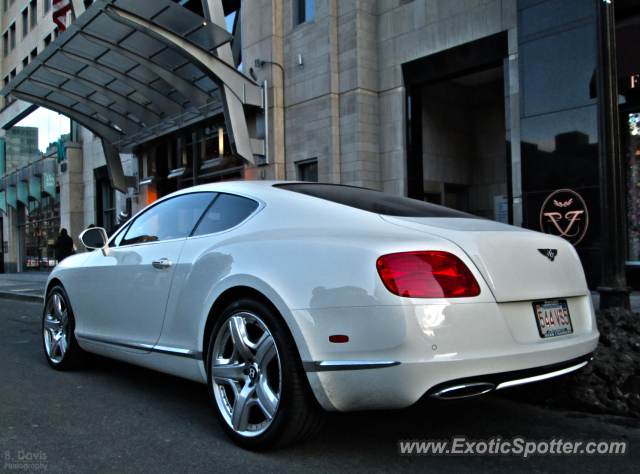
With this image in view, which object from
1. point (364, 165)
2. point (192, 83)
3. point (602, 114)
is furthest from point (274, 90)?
point (602, 114)

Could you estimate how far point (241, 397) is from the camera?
2.99 m

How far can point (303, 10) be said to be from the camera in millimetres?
14578

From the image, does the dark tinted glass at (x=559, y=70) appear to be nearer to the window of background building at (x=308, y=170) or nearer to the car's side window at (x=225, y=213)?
the window of background building at (x=308, y=170)

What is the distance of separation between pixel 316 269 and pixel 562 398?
2.05 m

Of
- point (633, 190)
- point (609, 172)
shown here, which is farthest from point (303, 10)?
point (609, 172)

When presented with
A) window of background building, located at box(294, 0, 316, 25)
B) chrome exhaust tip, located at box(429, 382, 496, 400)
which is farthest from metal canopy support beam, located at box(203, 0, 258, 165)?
chrome exhaust tip, located at box(429, 382, 496, 400)

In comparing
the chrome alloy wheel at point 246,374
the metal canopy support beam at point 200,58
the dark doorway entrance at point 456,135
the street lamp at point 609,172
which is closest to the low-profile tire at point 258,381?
the chrome alloy wheel at point 246,374

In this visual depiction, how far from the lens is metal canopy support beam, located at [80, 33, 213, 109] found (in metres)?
14.5

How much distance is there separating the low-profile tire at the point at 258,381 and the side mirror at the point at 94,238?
6.39 ft

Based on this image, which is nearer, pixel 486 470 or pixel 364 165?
pixel 486 470

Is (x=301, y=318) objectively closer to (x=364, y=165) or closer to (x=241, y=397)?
(x=241, y=397)

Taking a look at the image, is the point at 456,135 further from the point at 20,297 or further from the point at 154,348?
the point at 154,348

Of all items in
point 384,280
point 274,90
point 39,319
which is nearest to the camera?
point 384,280

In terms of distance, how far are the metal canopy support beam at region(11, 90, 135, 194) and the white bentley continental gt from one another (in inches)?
669
